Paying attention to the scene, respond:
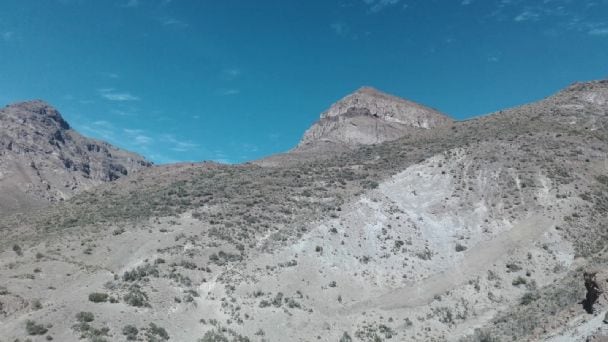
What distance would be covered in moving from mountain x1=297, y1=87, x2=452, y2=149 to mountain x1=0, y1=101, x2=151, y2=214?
59.3 meters

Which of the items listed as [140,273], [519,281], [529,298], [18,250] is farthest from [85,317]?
[519,281]

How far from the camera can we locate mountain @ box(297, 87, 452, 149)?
95.4 m

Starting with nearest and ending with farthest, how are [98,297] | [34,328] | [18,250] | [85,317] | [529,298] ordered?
[34,328], [85,317], [98,297], [529,298], [18,250]

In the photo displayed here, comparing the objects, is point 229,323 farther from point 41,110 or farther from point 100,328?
point 41,110

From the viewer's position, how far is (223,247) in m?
35.4

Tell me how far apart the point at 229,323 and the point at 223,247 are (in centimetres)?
898

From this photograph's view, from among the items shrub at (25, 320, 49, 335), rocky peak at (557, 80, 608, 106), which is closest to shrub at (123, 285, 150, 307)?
shrub at (25, 320, 49, 335)

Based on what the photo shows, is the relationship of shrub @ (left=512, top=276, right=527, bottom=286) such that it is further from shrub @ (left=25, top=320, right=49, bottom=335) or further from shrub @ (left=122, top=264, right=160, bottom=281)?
shrub @ (left=25, top=320, right=49, bottom=335)

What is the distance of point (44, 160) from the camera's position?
13338 centimetres

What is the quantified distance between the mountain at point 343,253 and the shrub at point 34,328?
76 mm

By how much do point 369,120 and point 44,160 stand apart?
283 ft

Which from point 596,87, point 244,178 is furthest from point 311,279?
point 596,87

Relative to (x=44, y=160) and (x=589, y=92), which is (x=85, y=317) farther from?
(x=44, y=160)

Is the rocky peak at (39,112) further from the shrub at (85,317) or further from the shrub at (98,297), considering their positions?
the shrub at (85,317)
